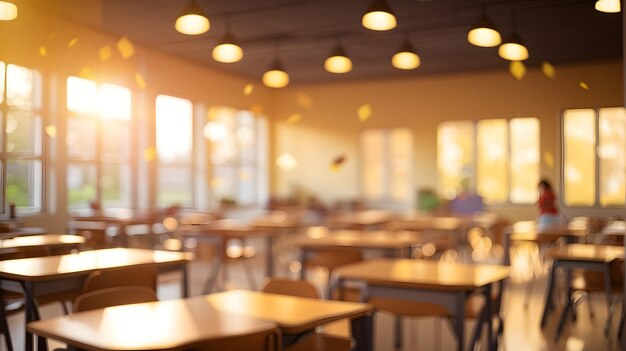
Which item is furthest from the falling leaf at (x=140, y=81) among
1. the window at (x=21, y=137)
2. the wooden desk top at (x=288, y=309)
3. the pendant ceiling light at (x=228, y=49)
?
the wooden desk top at (x=288, y=309)

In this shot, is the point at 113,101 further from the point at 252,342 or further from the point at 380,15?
the point at 252,342

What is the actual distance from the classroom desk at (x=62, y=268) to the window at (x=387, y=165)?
347 inches

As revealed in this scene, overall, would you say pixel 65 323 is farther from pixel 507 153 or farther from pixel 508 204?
pixel 507 153

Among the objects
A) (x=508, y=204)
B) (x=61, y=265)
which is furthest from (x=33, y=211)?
(x=508, y=204)

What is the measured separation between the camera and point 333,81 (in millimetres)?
12398

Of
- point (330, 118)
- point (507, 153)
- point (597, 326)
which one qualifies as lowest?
point (597, 326)

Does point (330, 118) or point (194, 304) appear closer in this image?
point (194, 304)

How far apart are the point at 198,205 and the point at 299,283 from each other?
8639mm

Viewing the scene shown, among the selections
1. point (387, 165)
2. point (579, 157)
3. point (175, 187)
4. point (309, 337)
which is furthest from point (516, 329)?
point (387, 165)

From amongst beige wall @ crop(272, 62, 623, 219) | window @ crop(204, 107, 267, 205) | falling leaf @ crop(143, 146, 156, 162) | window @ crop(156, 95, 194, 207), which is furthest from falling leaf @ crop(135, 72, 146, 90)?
window @ crop(204, 107, 267, 205)

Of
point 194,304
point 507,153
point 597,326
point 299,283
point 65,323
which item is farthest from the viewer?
point 507,153

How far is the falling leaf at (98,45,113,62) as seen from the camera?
509cm

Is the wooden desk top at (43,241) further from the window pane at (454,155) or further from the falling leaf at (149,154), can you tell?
the window pane at (454,155)

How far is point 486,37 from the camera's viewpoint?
5320 mm
